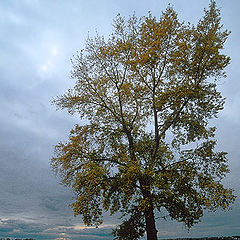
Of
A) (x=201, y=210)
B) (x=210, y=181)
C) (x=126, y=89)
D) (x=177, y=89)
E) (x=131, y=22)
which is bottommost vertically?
(x=201, y=210)

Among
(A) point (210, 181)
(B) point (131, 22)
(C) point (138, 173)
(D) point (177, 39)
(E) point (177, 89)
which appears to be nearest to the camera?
(C) point (138, 173)

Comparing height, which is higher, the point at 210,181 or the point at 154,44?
the point at 154,44

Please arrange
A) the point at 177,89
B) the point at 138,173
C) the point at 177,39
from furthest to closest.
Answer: the point at 177,39 → the point at 177,89 → the point at 138,173

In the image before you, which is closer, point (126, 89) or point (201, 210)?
point (201, 210)

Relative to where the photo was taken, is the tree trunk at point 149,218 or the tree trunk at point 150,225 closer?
the tree trunk at point 149,218

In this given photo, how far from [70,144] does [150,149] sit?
6033 millimetres

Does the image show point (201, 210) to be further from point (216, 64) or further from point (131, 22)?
point (131, 22)

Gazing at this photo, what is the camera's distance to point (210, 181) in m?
18.4

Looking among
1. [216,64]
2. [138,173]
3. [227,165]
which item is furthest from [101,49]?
[227,165]

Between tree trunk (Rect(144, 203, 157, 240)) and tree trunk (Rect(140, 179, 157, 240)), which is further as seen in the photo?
tree trunk (Rect(144, 203, 157, 240))

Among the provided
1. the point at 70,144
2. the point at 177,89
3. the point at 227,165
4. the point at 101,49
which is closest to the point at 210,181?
the point at 227,165

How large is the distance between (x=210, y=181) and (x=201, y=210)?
7.15 ft

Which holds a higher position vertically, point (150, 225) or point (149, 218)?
point (149, 218)

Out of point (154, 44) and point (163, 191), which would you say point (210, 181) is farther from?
point (154, 44)
